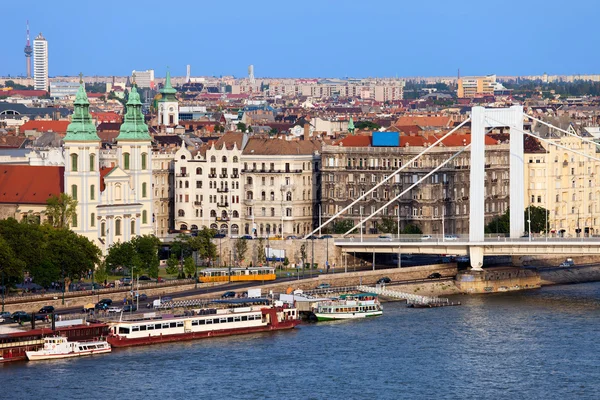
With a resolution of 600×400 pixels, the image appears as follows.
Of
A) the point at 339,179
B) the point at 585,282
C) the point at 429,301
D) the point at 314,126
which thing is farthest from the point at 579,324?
the point at 314,126

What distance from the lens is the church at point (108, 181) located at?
83188 mm

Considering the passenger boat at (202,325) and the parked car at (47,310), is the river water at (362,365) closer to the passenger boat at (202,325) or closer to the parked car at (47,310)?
the passenger boat at (202,325)

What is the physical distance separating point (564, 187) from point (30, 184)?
98.3ft

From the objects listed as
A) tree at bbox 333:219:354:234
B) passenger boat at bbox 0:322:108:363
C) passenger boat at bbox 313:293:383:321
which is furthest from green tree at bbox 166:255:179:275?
passenger boat at bbox 0:322:108:363

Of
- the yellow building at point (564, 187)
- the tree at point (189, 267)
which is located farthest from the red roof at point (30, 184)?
the yellow building at point (564, 187)

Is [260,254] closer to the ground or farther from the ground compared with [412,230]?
closer to the ground

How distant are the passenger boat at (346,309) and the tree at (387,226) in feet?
56.6

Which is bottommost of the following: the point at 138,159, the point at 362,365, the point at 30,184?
the point at 362,365

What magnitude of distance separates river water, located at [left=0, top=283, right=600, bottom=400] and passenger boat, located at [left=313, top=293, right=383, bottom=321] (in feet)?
2.41

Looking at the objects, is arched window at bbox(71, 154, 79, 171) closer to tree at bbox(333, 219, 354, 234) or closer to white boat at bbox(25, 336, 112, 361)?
tree at bbox(333, 219, 354, 234)

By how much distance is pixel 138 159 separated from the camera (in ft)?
290

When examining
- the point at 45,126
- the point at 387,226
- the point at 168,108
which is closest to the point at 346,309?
the point at 387,226

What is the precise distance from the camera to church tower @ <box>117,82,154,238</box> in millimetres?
87500

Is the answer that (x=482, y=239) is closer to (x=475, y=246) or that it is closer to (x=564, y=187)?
(x=475, y=246)
